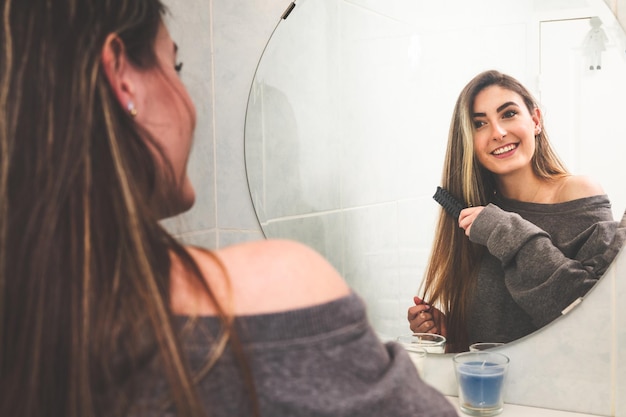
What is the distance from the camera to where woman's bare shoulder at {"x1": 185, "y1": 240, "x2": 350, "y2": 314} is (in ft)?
1.39

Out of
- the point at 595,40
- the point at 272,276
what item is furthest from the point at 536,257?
the point at 272,276

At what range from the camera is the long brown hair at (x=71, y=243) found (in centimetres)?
41

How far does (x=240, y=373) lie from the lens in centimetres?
40

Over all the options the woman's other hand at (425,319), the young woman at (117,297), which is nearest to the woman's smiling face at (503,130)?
the woman's other hand at (425,319)

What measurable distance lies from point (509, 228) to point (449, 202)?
11 cm

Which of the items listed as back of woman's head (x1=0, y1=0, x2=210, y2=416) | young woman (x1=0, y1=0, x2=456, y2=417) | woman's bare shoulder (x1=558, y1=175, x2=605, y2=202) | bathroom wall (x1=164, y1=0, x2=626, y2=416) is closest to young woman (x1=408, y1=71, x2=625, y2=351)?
woman's bare shoulder (x1=558, y1=175, x2=605, y2=202)

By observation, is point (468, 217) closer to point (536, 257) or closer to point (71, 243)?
point (536, 257)

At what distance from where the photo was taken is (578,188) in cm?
97

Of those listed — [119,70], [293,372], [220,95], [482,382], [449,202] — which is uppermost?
[220,95]

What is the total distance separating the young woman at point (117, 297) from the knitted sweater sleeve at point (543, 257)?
58 cm

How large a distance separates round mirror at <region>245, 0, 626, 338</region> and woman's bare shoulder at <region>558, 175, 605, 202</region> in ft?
0.04

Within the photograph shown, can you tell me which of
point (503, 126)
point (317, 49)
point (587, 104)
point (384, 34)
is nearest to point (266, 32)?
point (317, 49)

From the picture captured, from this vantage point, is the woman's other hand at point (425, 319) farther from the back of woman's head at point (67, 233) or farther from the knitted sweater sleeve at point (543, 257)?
the back of woman's head at point (67, 233)

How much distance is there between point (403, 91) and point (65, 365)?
82cm
